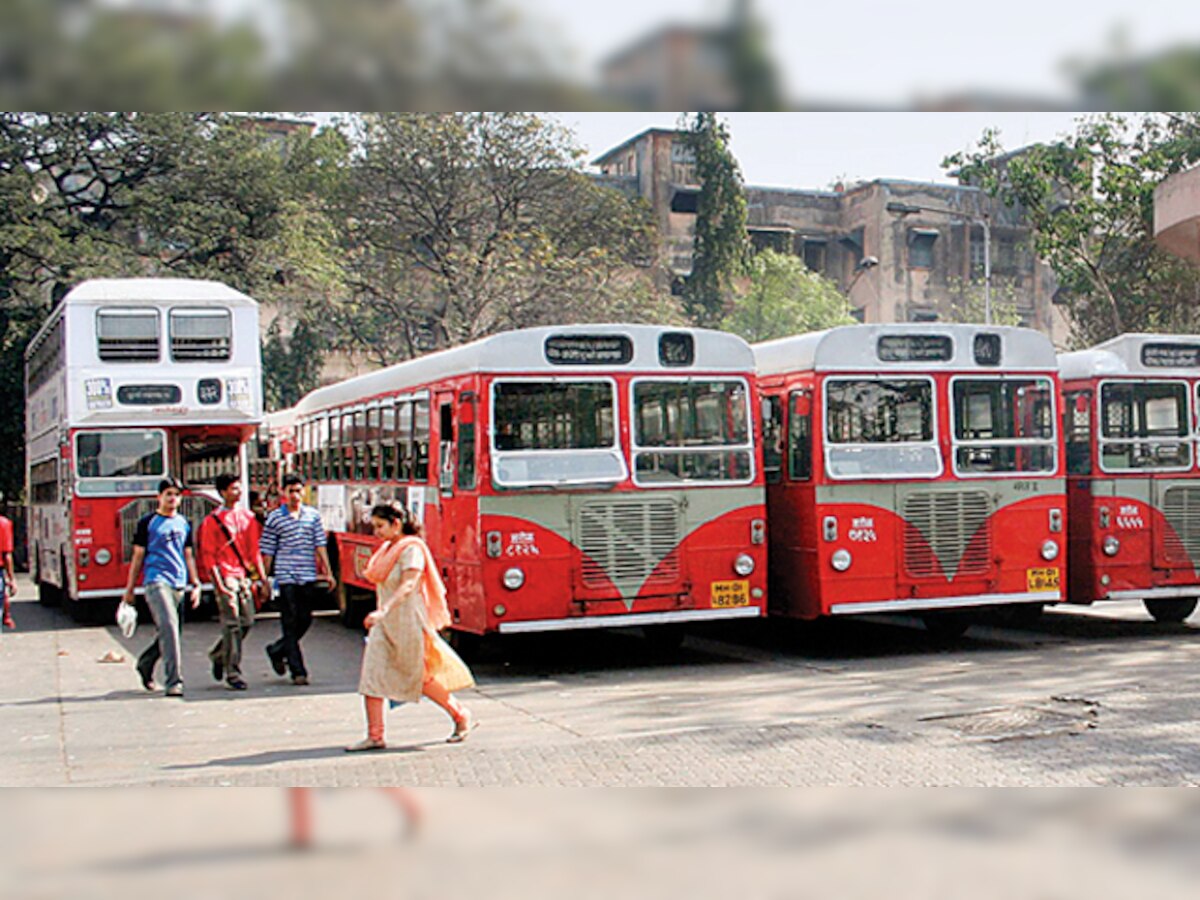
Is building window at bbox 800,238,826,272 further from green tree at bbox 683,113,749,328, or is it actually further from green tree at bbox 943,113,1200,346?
green tree at bbox 943,113,1200,346

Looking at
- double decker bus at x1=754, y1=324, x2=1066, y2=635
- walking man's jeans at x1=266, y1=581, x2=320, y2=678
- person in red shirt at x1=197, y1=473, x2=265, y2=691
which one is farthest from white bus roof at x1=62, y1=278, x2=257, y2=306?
double decker bus at x1=754, y1=324, x2=1066, y2=635

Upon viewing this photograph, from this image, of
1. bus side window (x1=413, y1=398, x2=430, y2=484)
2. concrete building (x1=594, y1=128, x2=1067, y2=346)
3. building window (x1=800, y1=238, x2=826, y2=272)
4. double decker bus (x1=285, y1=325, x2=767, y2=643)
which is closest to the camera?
double decker bus (x1=285, y1=325, x2=767, y2=643)

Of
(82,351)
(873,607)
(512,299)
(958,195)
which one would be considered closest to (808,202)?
(958,195)

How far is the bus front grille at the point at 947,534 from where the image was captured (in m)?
13.5

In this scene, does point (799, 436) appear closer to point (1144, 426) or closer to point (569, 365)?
point (569, 365)

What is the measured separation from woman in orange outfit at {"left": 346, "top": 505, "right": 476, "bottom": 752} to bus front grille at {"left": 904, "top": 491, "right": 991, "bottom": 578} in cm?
555

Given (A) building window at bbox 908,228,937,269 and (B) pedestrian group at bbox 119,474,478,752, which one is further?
(A) building window at bbox 908,228,937,269

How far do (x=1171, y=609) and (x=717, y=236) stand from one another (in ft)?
123

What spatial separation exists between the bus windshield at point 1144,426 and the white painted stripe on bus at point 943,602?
183 cm

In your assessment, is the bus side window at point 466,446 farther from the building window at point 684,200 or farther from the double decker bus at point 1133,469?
the building window at point 684,200

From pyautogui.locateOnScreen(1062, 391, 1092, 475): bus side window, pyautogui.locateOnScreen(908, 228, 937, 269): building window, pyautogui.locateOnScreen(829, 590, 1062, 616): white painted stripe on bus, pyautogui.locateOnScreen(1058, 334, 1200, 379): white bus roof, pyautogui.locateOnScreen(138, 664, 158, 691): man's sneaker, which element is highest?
pyautogui.locateOnScreen(908, 228, 937, 269): building window

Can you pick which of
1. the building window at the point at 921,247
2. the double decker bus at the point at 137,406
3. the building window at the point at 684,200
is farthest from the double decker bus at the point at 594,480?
the building window at the point at 921,247

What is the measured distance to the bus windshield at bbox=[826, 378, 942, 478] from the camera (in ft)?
44.1

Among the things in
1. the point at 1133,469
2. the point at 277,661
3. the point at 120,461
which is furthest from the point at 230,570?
the point at 1133,469
